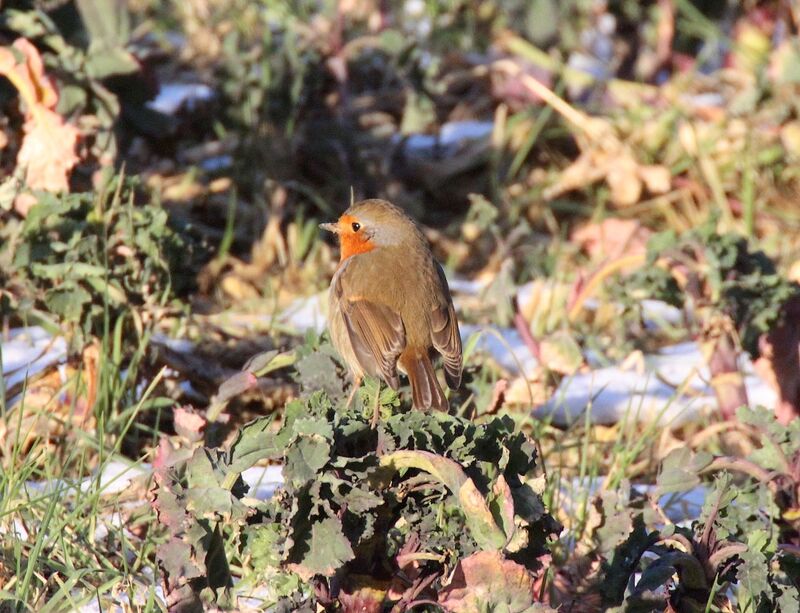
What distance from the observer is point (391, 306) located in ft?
12.5

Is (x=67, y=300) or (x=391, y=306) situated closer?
(x=67, y=300)

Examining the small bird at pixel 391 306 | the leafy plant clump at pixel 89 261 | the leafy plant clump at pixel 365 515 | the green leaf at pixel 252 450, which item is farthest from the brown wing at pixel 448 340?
the green leaf at pixel 252 450

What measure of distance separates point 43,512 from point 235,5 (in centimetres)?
421

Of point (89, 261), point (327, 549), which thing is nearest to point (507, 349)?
point (89, 261)

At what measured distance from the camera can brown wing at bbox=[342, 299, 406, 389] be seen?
3.47 m

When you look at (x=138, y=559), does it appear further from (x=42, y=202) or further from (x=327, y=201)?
(x=327, y=201)

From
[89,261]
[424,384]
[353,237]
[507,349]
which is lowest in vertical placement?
[507,349]

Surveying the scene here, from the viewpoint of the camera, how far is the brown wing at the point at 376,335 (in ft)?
11.4

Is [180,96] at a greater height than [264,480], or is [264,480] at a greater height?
[180,96]

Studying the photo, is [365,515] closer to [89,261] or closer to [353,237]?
[89,261]

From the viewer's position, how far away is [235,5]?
665 cm

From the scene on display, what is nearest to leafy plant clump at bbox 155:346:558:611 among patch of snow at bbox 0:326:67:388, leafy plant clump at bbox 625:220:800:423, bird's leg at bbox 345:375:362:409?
bird's leg at bbox 345:375:362:409

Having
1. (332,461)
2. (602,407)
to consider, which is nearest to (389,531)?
(332,461)

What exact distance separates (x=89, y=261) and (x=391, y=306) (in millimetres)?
926
